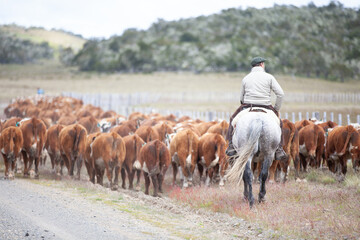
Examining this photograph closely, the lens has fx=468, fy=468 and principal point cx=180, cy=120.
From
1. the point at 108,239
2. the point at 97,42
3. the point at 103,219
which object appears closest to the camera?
the point at 108,239

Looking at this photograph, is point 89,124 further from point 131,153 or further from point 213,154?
point 213,154

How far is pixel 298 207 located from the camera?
28.7ft

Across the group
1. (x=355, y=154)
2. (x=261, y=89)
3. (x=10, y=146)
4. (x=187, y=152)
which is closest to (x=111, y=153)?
(x=187, y=152)

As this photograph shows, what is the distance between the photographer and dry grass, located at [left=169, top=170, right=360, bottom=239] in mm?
7327

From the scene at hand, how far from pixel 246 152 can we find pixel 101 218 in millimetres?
2993

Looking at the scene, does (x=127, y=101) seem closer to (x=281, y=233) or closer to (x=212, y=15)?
(x=281, y=233)

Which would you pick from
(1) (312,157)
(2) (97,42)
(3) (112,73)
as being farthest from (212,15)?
(1) (312,157)

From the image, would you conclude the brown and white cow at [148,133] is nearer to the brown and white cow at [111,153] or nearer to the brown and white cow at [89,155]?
the brown and white cow at [89,155]

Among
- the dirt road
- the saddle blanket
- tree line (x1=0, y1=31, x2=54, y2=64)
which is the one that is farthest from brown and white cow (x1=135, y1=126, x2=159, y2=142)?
tree line (x1=0, y1=31, x2=54, y2=64)

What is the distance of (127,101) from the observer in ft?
154

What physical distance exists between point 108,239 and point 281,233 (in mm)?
2691

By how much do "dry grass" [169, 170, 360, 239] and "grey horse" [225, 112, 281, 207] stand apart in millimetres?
502

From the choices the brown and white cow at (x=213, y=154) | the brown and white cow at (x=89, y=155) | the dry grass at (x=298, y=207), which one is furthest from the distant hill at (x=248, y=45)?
the dry grass at (x=298, y=207)

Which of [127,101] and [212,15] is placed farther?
[212,15]
